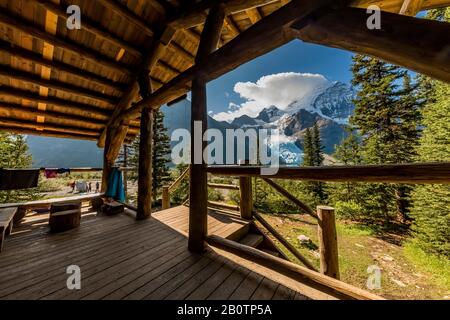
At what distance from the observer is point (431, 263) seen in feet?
22.8

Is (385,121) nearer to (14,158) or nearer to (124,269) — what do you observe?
(124,269)

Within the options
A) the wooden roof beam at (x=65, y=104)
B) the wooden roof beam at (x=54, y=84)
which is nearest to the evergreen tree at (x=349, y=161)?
the wooden roof beam at (x=54, y=84)

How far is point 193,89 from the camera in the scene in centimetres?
313

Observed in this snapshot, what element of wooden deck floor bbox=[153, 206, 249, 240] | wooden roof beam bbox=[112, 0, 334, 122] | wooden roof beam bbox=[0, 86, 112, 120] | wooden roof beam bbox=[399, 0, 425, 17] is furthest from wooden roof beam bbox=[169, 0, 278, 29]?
wooden deck floor bbox=[153, 206, 249, 240]

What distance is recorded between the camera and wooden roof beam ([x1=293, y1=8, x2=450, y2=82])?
104 centimetres

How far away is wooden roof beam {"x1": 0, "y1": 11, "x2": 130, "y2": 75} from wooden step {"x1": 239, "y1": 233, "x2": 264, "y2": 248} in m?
5.56

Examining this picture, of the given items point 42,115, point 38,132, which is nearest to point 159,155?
point 38,132

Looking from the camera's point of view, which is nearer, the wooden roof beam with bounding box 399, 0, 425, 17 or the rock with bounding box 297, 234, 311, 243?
the wooden roof beam with bounding box 399, 0, 425, 17

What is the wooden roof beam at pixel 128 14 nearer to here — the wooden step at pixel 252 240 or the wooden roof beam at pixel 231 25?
the wooden roof beam at pixel 231 25

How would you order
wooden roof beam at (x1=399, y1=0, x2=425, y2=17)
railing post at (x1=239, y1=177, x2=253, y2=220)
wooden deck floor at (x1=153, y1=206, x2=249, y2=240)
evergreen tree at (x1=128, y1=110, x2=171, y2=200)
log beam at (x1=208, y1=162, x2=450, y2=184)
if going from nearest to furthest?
log beam at (x1=208, y1=162, x2=450, y2=184) < wooden roof beam at (x1=399, y1=0, x2=425, y2=17) < wooden deck floor at (x1=153, y1=206, x2=249, y2=240) < railing post at (x1=239, y1=177, x2=253, y2=220) < evergreen tree at (x1=128, y1=110, x2=171, y2=200)

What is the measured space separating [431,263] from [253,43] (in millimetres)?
10625

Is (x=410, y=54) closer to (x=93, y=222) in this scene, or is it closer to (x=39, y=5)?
(x=39, y=5)

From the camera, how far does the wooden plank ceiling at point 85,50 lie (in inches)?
135

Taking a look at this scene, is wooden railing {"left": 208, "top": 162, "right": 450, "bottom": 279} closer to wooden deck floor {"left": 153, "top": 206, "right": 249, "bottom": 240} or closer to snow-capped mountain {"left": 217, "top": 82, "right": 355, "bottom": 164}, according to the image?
wooden deck floor {"left": 153, "top": 206, "right": 249, "bottom": 240}
